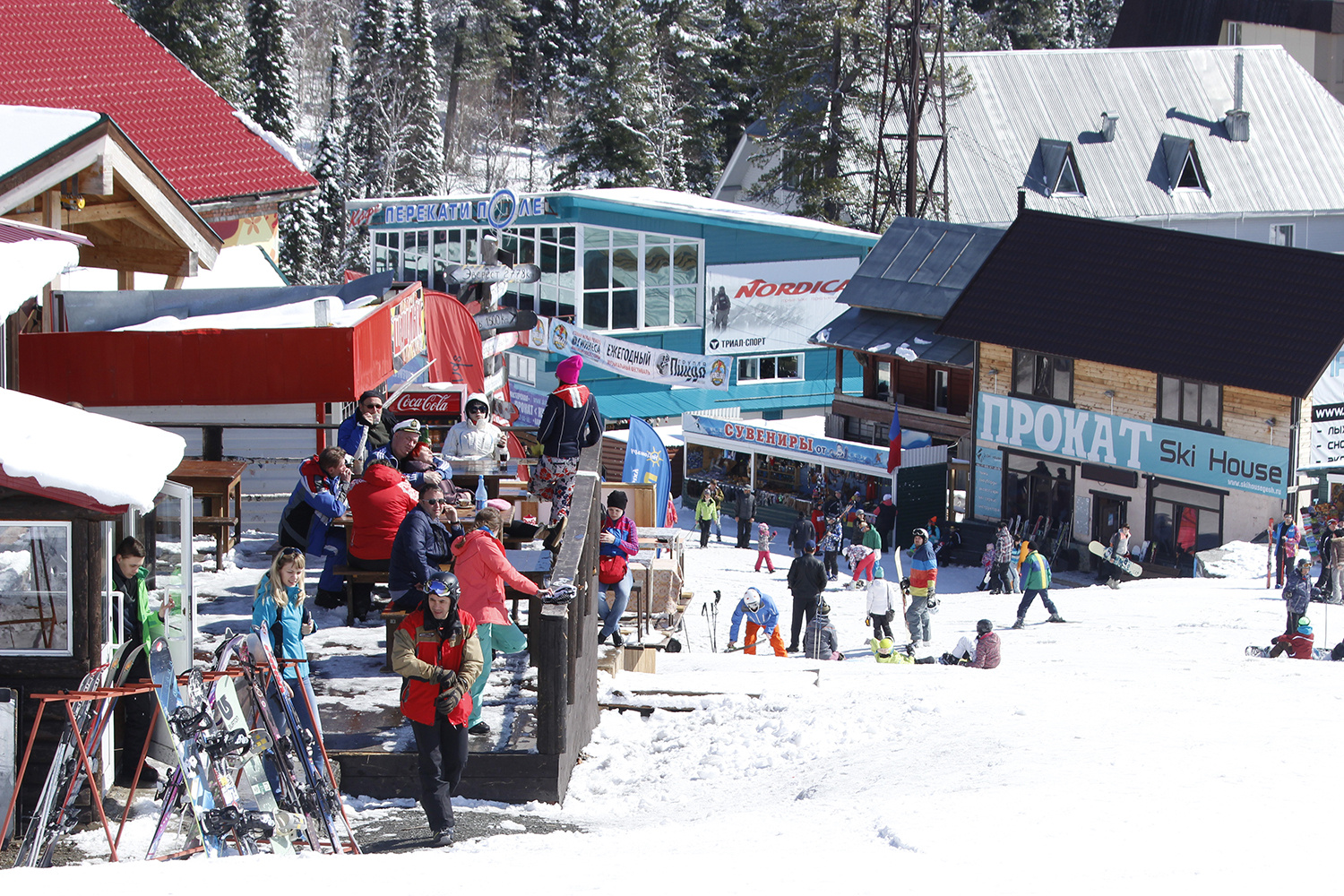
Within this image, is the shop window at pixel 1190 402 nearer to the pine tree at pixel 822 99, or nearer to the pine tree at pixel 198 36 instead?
the pine tree at pixel 822 99

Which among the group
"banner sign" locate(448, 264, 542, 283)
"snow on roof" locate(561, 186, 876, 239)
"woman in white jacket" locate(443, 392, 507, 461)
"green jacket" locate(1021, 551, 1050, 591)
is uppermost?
"snow on roof" locate(561, 186, 876, 239)

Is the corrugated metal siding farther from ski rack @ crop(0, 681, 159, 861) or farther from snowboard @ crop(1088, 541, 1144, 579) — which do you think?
ski rack @ crop(0, 681, 159, 861)

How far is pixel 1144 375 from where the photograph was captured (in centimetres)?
3136

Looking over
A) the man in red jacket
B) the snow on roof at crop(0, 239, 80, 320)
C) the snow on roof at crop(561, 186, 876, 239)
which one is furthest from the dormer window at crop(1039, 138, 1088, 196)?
the snow on roof at crop(0, 239, 80, 320)

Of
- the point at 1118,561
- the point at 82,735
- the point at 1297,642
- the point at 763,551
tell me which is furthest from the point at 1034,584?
the point at 82,735

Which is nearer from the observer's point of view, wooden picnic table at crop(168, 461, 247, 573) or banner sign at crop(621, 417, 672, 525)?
wooden picnic table at crop(168, 461, 247, 573)

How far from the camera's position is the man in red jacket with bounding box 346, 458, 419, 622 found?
9.98 m

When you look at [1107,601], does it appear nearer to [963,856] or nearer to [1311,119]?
[963,856]

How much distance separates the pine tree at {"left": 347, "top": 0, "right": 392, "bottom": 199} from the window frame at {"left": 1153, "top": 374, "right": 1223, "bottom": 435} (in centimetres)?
3899

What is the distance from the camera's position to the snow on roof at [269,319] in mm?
14875

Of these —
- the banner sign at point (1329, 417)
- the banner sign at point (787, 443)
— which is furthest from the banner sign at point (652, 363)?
the banner sign at point (1329, 417)

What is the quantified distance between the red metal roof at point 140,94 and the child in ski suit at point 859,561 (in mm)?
12064

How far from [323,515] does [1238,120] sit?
5250cm

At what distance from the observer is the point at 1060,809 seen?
696 cm
